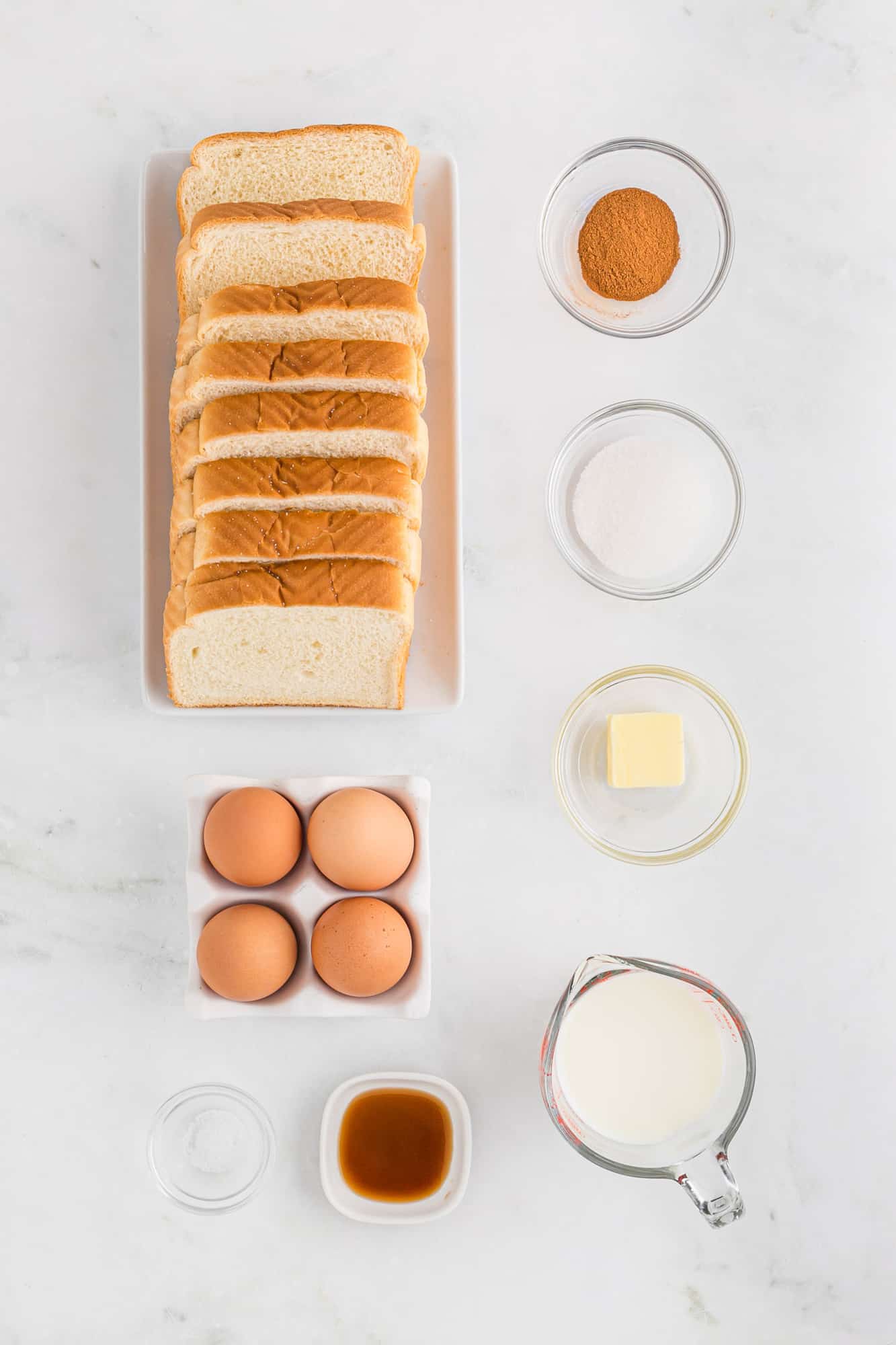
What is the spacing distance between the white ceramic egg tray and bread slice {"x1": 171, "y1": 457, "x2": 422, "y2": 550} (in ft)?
1.17

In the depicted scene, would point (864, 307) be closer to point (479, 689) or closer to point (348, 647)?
point (479, 689)

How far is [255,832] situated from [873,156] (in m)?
1.33

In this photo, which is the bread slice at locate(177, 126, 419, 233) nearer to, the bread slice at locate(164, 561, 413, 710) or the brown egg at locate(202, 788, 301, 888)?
the bread slice at locate(164, 561, 413, 710)

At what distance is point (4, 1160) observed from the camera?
1.53 meters

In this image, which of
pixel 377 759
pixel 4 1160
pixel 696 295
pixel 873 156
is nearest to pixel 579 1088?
pixel 377 759

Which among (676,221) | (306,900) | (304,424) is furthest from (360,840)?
(676,221)

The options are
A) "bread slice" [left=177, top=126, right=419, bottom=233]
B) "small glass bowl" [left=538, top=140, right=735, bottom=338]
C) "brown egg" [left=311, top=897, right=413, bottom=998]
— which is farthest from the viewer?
"small glass bowl" [left=538, top=140, right=735, bottom=338]

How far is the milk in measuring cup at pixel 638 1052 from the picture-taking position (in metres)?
1.39

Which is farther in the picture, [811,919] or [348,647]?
[811,919]

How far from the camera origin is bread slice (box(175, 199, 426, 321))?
1391mm

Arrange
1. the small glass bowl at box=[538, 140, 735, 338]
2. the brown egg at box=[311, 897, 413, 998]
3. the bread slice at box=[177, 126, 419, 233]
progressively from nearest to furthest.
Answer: the brown egg at box=[311, 897, 413, 998] → the bread slice at box=[177, 126, 419, 233] → the small glass bowl at box=[538, 140, 735, 338]

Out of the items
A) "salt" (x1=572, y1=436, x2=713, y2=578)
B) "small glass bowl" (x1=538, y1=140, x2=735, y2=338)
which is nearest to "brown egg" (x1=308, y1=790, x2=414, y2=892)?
"salt" (x1=572, y1=436, x2=713, y2=578)

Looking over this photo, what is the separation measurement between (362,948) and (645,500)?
28.8 inches

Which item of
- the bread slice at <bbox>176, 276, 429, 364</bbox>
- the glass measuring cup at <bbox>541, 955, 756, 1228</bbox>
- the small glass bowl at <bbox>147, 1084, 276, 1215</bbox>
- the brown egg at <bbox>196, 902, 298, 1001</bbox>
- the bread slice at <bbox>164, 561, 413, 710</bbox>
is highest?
the bread slice at <bbox>176, 276, 429, 364</bbox>
